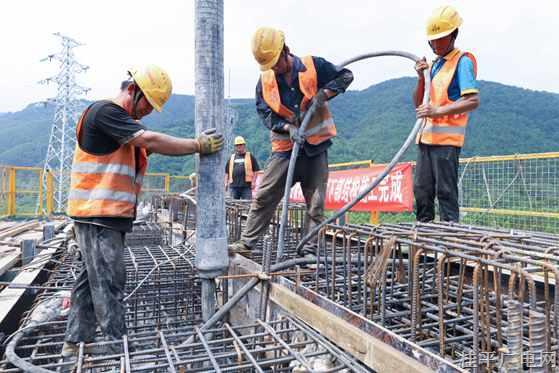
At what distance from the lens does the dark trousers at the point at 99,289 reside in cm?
254

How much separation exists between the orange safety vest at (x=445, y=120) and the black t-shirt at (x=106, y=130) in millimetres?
2327

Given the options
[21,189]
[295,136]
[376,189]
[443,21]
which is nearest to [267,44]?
[295,136]

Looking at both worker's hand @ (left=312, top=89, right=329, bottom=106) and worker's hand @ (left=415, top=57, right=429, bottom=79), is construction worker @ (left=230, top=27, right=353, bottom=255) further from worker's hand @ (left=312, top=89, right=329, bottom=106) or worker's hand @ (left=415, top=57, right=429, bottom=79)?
worker's hand @ (left=415, top=57, right=429, bottom=79)

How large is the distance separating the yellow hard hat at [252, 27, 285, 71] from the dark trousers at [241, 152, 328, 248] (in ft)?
2.87

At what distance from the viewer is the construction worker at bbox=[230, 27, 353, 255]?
3.45 meters

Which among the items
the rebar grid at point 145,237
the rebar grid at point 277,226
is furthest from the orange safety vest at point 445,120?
the rebar grid at point 145,237

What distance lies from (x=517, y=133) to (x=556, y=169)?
30965mm

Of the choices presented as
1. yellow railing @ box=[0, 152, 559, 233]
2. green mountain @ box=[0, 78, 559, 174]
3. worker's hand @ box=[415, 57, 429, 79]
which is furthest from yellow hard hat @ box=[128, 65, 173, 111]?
green mountain @ box=[0, 78, 559, 174]

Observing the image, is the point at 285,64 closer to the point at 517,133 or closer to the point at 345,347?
the point at 345,347

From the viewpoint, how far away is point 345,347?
2230 millimetres

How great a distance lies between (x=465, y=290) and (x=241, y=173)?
580 centimetres

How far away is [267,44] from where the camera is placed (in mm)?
3295

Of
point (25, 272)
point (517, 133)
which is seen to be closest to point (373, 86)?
point (517, 133)

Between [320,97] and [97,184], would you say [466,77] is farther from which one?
[97,184]
